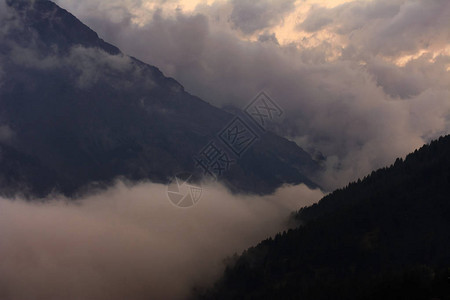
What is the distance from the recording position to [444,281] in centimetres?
19600

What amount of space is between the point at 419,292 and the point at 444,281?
956 centimetres

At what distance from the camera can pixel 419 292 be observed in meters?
200
